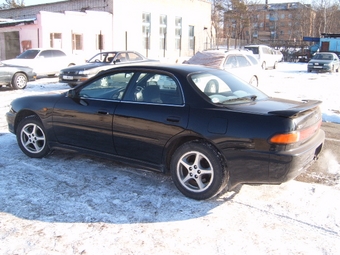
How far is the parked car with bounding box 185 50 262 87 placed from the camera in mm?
11641

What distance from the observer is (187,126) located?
3.92 m

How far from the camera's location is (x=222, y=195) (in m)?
4.19

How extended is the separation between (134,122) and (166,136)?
0.48 m

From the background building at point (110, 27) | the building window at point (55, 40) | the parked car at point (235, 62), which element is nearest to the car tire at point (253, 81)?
the parked car at point (235, 62)

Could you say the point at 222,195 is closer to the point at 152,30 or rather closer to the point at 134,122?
the point at 134,122

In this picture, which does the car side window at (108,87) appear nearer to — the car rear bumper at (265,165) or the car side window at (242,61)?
the car rear bumper at (265,165)

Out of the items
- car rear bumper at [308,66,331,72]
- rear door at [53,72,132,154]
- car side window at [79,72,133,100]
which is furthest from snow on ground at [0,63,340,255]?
car rear bumper at [308,66,331,72]

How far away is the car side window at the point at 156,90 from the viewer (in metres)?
4.20

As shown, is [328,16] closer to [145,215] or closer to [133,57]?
[133,57]

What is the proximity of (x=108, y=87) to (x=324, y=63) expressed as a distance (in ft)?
72.5

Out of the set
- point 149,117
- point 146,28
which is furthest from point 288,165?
point 146,28

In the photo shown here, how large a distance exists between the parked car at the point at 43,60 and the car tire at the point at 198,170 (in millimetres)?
14644

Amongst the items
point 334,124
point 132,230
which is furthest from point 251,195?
point 334,124

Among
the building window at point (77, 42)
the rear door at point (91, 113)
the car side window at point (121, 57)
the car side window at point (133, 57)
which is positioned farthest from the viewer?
the building window at point (77, 42)
